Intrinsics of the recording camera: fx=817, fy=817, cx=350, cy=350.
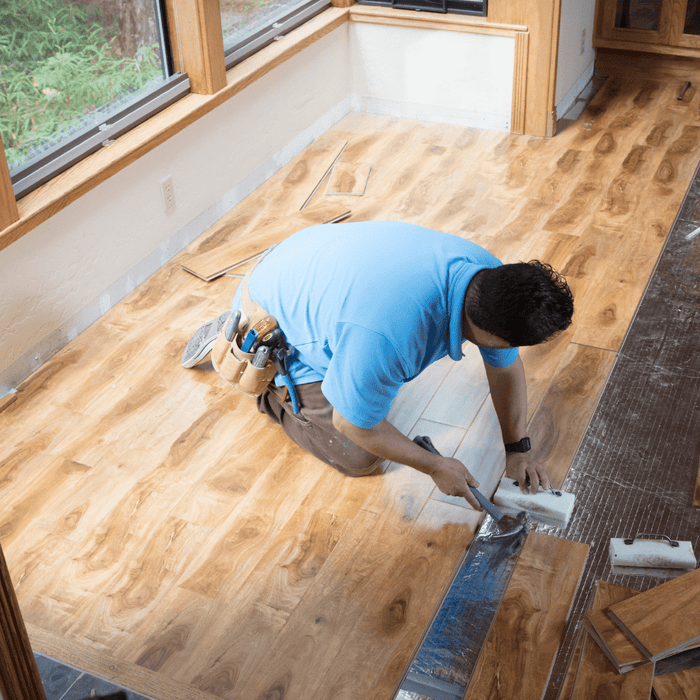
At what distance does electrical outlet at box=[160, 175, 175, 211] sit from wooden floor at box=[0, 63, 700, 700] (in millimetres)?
237

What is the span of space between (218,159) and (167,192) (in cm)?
42

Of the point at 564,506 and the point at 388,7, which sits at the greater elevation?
the point at 388,7

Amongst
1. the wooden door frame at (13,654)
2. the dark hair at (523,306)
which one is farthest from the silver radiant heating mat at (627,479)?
the wooden door frame at (13,654)

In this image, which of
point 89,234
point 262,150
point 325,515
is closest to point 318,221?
point 262,150

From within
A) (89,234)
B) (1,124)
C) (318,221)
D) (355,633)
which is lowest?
(355,633)

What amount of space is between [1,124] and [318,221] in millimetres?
1433

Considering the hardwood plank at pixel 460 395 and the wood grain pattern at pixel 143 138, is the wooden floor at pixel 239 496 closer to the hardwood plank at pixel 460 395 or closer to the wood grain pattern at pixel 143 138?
the hardwood plank at pixel 460 395

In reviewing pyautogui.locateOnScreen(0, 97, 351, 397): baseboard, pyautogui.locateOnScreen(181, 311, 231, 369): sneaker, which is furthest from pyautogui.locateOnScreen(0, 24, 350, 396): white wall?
pyautogui.locateOnScreen(181, 311, 231, 369): sneaker

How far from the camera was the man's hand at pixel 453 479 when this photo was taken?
2.12 meters

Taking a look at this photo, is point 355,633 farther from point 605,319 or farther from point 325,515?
point 605,319

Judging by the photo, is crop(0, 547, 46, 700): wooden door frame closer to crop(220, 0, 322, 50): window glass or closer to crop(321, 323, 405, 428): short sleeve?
crop(321, 323, 405, 428): short sleeve

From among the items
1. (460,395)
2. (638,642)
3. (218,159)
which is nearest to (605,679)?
(638,642)

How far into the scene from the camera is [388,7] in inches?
180

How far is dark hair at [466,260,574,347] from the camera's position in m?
1.71
